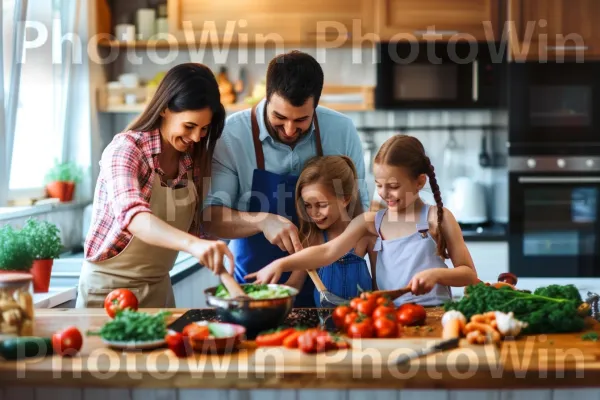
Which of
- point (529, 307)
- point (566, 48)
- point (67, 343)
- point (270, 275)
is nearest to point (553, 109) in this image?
point (566, 48)

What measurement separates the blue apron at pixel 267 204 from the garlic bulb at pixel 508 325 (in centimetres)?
91

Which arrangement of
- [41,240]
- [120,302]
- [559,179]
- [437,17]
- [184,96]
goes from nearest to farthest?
[120,302] → [184,96] → [41,240] → [559,179] → [437,17]

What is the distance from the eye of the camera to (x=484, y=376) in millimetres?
1764

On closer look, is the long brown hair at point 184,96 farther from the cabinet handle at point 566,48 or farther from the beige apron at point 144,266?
the cabinet handle at point 566,48

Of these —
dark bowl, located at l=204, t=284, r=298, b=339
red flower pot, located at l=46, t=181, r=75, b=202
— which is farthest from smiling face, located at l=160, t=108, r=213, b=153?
red flower pot, located at l=46, t=181, r=75, b=202

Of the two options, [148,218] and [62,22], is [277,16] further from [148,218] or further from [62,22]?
[148,218]

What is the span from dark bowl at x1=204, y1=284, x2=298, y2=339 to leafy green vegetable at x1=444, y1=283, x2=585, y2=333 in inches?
18.9

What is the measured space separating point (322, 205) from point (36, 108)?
2285mm

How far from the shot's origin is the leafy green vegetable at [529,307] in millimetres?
2035

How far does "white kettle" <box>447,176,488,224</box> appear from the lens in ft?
15.8

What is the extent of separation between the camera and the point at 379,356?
5.96 ft

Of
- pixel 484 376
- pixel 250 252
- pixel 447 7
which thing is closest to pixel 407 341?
pixel 484 376

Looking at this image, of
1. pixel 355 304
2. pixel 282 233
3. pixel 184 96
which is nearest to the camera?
pixel 355 304

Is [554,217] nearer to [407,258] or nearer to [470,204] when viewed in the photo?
[470,204]
